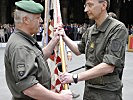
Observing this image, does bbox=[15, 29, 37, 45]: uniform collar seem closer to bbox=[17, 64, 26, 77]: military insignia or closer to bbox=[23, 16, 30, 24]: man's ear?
bbox=[23, 16, 30, 24]: man's ear

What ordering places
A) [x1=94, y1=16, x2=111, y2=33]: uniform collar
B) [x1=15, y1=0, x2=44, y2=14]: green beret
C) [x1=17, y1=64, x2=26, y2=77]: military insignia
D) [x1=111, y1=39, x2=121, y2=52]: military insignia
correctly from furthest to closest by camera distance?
[x1=94, y1=16, x2=111, y2=33]: uniform collar → [x1=111, y1=39, x2=121, y2=52]: military insignia → [x1=15, y1=0, x2=44, y2=14]: green beret → [x1=17, y1=64, x2=26, y2=77]: military insignia

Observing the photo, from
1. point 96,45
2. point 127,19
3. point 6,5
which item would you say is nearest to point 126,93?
point 96,45

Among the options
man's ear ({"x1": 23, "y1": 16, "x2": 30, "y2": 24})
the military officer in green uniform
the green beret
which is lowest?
the military officer in green uniform

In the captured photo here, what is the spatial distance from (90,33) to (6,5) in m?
27.9

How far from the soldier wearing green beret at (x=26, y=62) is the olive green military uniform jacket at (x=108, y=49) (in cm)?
49

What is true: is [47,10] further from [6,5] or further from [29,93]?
[6,5]

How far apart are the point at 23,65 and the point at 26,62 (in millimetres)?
27

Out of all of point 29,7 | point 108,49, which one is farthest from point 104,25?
point 29,7

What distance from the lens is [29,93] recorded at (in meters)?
2.01

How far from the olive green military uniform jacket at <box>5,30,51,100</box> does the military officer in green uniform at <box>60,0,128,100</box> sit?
1.06ft

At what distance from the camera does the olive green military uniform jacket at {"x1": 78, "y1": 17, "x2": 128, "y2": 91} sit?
2.40 m

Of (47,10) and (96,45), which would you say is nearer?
(96,45)

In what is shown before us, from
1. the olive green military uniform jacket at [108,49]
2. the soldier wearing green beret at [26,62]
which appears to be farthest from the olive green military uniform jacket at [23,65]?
the olive green military uniform jacket at [108,49]

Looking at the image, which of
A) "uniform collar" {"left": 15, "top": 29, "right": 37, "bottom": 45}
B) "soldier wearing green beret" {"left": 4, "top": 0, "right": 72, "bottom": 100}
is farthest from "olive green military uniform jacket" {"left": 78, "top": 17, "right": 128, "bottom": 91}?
"uniform collar" {"left": 15, "top": 29, "right": 37, "bottom": 45}
